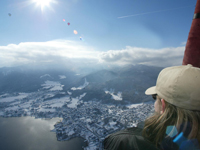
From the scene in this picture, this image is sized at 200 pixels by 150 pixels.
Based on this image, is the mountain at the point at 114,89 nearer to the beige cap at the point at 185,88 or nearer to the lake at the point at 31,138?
the lake at the point at 31,138

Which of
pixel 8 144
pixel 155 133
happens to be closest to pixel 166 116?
pixel 155 133

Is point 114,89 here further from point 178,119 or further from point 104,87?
point 178,119

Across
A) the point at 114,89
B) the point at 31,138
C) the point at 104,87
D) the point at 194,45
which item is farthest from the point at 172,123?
the point at 104,87

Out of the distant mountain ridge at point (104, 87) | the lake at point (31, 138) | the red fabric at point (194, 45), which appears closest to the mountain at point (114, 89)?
the distant mountain ridge at point (104, 87)

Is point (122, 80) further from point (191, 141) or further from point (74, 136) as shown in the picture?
point (191, 141)

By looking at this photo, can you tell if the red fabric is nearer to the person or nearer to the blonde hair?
the person

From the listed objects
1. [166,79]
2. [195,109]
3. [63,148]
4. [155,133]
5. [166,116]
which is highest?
[166,79]

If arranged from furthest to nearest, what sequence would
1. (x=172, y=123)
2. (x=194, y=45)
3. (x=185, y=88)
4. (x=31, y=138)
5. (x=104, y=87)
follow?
(x=104, y=87) < (x=31, y=138) < (x=194, y=45) < (x=172, y=123) < (x=185, y=88)
